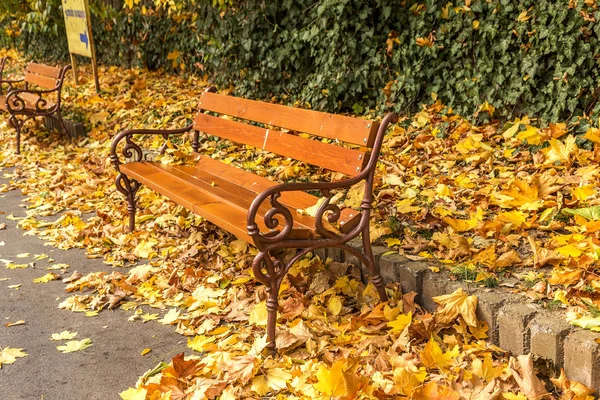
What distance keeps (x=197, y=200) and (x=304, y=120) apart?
0.79 meters

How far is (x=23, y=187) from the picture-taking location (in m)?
6.31

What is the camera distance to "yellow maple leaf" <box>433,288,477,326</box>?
2877 mm

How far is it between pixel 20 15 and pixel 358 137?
11.2 m

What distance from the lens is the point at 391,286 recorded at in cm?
336

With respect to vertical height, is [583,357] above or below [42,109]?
below

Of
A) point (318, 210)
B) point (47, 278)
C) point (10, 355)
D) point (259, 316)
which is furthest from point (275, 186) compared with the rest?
point (47, 278)

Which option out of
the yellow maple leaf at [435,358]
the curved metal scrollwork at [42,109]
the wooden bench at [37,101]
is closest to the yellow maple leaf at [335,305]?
the yellow maple leaf at [435,358]

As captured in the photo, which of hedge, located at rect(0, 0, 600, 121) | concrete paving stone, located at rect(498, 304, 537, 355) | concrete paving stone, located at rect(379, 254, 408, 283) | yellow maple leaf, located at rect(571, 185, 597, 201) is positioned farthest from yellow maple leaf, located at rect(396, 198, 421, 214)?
hedge, located at rect(0, 0, 600, 121)

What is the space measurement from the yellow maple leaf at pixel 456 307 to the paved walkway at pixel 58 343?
4.17 feet

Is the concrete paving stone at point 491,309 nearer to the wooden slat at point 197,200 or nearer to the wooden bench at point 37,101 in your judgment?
the wooden slat at point 197,200

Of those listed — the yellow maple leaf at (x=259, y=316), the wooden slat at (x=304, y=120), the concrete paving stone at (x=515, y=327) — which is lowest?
the yellow maple leaf at (x=259, y=316)

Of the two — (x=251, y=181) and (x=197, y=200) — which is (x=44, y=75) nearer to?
(x=251, y=181)

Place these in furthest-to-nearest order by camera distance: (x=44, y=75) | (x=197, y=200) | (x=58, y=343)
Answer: (x=44, y=75) → (x=197, y=200) → (x=58, y=343)

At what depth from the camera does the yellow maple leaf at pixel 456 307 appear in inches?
113
